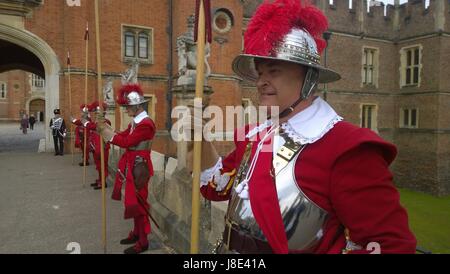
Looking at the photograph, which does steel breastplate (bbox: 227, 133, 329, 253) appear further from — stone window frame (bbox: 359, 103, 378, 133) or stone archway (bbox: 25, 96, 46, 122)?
stone archway (bbox: 25, 96, 46, 122)

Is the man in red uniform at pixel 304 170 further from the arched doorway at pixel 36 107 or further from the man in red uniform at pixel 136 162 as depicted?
the arched doorway at pixel 36 107

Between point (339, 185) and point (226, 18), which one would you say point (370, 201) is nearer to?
point (339, 185)

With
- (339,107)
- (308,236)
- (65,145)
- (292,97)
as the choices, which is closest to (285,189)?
(308,236)

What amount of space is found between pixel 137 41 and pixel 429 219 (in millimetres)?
14998

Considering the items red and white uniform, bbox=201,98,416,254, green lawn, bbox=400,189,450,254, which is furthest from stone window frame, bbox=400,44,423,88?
red and white uniform, bbox=201,98,416,254

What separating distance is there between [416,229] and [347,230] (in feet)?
46.1

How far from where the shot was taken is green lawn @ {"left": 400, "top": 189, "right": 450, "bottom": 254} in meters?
11.7

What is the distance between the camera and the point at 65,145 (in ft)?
43.9

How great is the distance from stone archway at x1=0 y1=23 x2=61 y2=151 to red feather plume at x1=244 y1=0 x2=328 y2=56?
533 inches

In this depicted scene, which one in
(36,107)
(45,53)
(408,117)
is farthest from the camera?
(36,107)

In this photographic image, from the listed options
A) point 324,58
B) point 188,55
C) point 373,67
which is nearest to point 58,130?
point 188,55

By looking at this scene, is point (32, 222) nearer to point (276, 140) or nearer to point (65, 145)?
point (276, 140)

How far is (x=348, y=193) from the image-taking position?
1.31m

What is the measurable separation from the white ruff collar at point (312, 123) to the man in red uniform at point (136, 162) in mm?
2972
